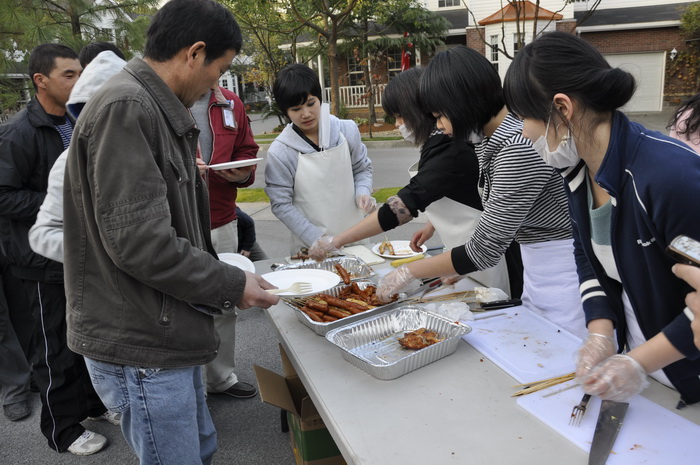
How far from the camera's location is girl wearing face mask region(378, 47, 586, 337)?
1.87 m

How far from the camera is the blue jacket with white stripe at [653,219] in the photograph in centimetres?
114

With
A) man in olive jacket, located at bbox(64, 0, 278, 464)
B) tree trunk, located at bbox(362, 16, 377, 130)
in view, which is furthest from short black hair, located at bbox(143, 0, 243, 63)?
tree trunk, located at bbox(362, 16, 377, 130)

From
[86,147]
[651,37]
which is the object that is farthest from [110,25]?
[651,37]

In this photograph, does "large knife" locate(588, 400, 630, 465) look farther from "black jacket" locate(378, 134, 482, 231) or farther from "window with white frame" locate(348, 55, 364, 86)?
"window with white frame" locate(348, 55, 364, 86)

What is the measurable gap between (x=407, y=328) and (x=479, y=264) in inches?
14.5

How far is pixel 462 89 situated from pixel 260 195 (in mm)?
7833

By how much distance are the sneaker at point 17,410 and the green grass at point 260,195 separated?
5.36 metres

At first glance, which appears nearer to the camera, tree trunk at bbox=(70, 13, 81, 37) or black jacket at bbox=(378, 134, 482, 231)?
black jacket at bbox=(378, 134, 482, 231)

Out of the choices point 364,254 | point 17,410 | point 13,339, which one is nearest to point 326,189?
point 364,254

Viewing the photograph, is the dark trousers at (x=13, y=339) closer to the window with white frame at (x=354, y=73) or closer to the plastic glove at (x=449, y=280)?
the plastic glove at (x=449, y=280)

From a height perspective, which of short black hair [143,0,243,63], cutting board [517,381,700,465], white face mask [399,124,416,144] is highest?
short black hair [143,0,243,63]

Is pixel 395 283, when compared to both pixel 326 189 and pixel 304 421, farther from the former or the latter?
pixel 326 189

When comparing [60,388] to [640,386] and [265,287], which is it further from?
[640,386]

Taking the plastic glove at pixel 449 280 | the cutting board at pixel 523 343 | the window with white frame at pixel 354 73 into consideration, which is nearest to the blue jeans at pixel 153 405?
the cutting board at pixel 523 343
